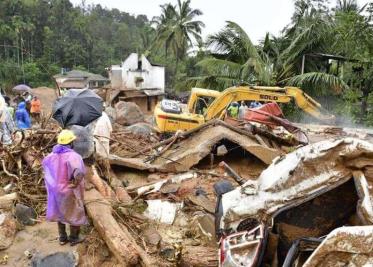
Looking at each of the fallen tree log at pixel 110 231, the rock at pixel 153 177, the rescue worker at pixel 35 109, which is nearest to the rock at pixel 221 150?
the rock at pixel 153 177

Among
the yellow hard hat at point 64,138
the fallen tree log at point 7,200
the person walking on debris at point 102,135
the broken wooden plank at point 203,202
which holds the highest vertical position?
the yellow hard hat at point 64,138

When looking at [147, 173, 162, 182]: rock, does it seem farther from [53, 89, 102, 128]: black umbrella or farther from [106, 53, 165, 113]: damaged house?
[106, 53, 165, 113]: damaged house

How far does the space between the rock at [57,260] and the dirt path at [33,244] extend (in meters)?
0.08

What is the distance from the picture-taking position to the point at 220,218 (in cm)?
424

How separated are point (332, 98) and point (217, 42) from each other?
542 cm

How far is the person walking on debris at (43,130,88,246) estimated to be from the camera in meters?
4.76

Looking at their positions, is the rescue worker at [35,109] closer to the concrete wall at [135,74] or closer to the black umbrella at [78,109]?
the black umbrella at [78,109]

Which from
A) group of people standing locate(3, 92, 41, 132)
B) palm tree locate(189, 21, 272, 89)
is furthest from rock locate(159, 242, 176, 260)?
palm tree locate(189, 21, 272, 89)

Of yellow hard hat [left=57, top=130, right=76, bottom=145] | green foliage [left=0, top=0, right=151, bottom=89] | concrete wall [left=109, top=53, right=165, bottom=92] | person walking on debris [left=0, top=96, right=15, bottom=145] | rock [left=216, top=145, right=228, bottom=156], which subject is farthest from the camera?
green foliage [left=0, top=0, right=151, bottom=89]

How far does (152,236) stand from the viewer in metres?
5.16

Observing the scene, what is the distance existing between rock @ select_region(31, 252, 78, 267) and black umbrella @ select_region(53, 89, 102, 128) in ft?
7.45

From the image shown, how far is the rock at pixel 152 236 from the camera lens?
503 centimetres

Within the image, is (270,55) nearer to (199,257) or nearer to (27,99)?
(27,99)

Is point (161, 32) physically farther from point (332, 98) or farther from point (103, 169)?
point (103, 169)
